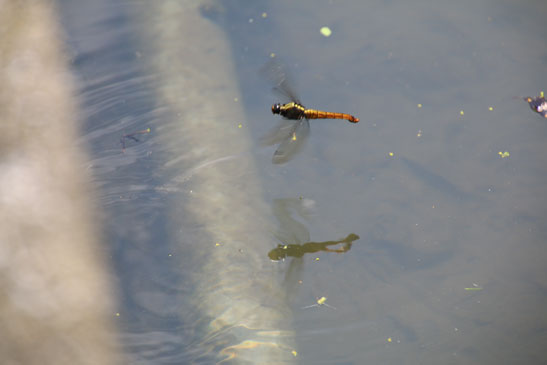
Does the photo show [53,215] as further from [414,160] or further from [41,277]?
[414,160]

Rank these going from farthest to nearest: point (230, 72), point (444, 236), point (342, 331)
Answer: point (230, 72)
point (444, 236)
point (342, 331)

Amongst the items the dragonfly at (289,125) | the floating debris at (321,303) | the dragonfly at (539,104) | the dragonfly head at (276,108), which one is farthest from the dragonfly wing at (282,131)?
the dragonfly at (539,104)

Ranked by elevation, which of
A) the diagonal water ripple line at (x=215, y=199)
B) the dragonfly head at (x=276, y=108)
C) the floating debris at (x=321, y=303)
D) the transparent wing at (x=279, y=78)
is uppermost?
the transparent wing at (x=279, y=78)

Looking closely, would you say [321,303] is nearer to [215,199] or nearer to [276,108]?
[215,199]

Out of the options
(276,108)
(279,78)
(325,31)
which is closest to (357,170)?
(276,108)

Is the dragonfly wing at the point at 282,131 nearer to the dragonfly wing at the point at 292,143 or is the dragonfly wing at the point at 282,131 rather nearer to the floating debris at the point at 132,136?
the dragonfly wing at the point at 292,143

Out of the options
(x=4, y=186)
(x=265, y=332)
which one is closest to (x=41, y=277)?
(x=4, y=186)
